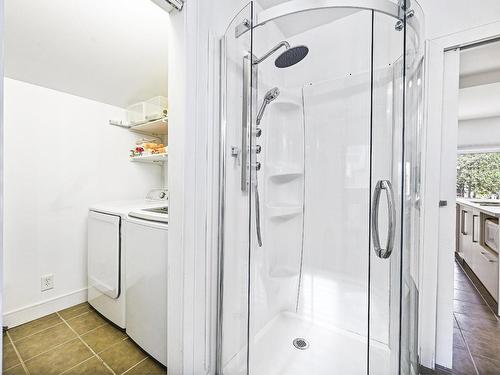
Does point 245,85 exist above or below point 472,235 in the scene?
above

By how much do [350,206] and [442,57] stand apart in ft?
3.40

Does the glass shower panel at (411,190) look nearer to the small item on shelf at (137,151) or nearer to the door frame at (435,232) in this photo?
the door frame at (435,232)

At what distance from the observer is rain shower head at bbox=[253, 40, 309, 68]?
139 cm

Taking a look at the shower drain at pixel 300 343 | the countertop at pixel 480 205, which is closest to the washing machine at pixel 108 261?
the shower drain at pixel 300 343

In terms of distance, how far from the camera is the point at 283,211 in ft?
5.86

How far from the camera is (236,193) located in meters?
1.35

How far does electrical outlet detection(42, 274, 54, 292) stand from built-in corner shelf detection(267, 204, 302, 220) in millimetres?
1967

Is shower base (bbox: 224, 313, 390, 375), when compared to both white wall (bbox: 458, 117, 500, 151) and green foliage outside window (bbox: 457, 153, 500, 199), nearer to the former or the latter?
green foliage outside window (bbox: 457, 153, 500, 199)

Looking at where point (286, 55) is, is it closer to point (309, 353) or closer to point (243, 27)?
point (243, 27)

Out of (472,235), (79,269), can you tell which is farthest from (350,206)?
(79,269)

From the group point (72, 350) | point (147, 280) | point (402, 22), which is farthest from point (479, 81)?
Answer: point (72, 350)

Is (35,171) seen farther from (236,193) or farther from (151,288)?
(236,193)

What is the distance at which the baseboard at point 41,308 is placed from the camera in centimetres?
175

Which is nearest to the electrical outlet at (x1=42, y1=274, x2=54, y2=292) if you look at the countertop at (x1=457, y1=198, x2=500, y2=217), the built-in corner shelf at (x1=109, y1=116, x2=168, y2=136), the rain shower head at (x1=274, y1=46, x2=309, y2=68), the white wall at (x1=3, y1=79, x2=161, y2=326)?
the white wall at (x1=3, y1=79, x2=161, y2=326)
